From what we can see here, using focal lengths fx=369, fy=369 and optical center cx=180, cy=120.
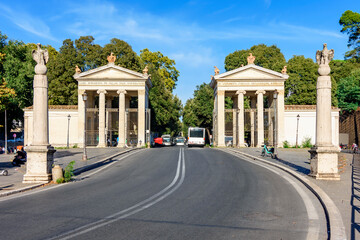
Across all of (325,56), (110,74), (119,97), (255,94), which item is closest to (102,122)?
(119,97)

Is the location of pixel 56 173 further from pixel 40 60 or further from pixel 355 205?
pixel 355 205

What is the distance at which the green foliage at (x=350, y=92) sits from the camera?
5706cm

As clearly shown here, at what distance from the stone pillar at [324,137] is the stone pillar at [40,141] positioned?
34.9 ft

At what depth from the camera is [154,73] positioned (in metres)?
66.1

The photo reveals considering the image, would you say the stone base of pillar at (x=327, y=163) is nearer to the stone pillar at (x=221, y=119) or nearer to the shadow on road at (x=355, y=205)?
the shadow on road at (x=355, y=205)

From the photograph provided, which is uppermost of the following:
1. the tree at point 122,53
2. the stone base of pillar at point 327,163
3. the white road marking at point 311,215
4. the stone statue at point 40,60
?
the tree at point 122,53

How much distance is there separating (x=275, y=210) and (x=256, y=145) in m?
43.3

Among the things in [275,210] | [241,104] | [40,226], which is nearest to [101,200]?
[40,226]

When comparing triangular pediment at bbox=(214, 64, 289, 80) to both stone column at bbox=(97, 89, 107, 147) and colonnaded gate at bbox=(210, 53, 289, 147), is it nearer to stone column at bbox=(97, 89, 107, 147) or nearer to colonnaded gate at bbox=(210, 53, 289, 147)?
colonnaded gate at bbox=(210, 53, 289, 147)

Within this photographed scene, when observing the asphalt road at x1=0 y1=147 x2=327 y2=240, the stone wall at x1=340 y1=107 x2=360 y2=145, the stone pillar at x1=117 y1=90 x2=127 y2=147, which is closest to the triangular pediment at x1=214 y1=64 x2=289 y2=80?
the stone pillar at x1=117 y1=90 x2=127 y2=147

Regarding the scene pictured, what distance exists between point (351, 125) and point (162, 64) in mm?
39889

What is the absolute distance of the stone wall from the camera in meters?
52.4

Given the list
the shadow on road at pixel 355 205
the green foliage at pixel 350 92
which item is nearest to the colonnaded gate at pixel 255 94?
the green foliage at pixel 350 92

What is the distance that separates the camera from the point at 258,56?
240ft
